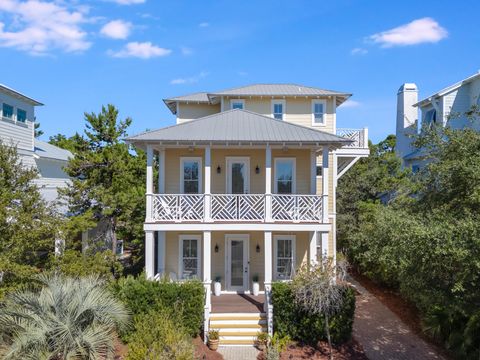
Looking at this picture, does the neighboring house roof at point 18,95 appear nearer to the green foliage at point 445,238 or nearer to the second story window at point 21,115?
the second story window at point 21,115

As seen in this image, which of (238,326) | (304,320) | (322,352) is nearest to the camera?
(322,352)

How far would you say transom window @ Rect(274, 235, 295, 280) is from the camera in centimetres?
1677

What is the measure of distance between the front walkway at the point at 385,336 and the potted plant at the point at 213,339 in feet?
16.1

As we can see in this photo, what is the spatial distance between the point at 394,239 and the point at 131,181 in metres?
12.1

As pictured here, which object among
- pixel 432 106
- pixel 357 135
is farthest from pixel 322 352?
pixel 432 106

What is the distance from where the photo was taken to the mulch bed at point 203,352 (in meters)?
11.8

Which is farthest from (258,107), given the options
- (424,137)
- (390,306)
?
(390,306)

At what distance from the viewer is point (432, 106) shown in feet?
76.8

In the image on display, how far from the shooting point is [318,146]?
1520cm

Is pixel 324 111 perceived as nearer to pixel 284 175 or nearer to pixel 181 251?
pixel 284 175

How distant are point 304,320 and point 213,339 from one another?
3.10m

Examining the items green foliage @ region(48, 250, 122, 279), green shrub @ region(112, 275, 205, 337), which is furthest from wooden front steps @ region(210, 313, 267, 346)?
green foliage @ region(48, 250, 122, 279)

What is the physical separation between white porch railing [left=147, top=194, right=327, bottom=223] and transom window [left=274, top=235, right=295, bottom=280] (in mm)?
2159

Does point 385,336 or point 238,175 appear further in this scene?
point 238,175
